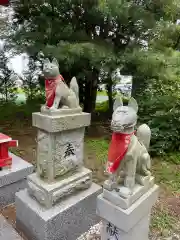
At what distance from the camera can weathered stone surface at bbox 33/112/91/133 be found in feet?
7.20

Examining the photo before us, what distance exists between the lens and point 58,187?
2.36 m

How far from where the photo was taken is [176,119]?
4.55m

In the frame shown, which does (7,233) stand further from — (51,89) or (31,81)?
(31,81)

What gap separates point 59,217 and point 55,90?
131 cm

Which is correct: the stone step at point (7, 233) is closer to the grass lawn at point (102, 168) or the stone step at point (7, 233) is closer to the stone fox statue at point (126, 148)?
the grass lawn at point (102, 168)

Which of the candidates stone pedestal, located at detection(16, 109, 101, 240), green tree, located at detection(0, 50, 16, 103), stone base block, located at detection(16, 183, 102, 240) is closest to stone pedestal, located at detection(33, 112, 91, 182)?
stone pedestal, located at detection(16, 109, 101, 240)

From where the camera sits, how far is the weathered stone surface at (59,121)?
2193 millimetres

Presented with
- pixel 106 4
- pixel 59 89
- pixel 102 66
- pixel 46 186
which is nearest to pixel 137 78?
pixel 102 66

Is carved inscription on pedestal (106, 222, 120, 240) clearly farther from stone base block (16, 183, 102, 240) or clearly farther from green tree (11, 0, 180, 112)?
green tree (11, 0, 180, 112)

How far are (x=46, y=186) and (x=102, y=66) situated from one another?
9.19 ft

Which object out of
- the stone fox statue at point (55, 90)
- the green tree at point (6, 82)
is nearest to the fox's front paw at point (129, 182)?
the stone fox statue at point (55, 90)

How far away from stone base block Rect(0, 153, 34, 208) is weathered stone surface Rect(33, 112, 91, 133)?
1011mm

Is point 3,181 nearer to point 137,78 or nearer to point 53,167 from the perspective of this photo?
point 53,167

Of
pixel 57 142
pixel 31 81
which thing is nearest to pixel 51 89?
pixel 57 142
